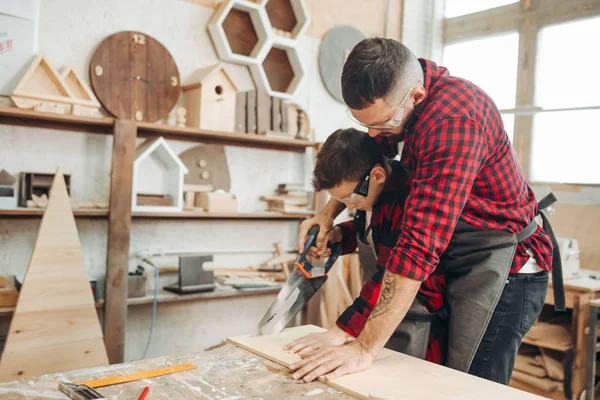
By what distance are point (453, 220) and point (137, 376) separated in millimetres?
875

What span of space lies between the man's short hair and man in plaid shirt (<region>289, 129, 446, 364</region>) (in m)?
0.26

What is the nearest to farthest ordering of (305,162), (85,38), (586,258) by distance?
(85,38) → (586,258) → (305,162)

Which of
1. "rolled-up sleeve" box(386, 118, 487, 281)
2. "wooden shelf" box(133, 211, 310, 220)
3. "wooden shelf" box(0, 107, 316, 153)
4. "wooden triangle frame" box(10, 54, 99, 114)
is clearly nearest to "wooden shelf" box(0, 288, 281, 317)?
"wooden shelf" box(133, 211, 310, 220)

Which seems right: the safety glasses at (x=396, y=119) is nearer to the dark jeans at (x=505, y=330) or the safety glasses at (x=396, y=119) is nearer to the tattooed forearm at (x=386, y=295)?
the tattooed forearm at (x=386, y=295)

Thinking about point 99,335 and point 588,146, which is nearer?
point 99,335

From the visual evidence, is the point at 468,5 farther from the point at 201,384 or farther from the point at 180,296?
the point at 201,384

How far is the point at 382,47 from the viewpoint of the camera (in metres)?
1.45

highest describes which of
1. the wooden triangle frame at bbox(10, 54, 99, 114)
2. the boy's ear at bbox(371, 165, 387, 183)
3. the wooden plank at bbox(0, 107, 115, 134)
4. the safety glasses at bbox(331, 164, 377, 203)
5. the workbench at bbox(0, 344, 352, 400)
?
the wooden triangle frame at bbox(10, 54, 99, 114)

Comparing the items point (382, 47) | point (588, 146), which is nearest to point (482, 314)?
point (382, 47)

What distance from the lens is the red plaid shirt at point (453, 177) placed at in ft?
4.48

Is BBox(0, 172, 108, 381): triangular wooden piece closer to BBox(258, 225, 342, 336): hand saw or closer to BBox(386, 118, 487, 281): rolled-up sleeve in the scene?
BBox(258, 225, 342, 336): hand saw

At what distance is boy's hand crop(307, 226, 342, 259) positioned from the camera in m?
1.87

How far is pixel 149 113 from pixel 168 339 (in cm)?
143

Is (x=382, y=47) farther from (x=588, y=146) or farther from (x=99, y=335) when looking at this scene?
(x=588, y=146)
